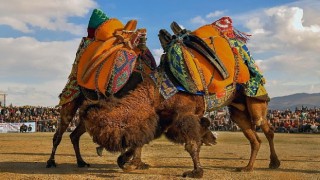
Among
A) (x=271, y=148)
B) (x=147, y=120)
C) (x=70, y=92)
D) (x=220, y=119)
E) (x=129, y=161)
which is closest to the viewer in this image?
(x=147, y=120)

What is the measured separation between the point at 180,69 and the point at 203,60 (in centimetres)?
68

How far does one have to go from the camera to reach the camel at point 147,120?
6.85 m

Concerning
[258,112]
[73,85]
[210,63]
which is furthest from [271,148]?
[73,85]

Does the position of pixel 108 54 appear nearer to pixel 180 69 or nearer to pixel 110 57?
pixel 110 57

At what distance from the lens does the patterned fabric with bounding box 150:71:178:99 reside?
791cm

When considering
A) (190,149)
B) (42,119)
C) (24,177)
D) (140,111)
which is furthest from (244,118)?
(42,119)

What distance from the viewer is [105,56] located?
26.5 ft

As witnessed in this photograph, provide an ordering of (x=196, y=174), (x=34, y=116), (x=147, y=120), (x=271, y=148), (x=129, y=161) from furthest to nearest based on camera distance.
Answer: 1. (x=34, y=116)
2. (x=271, y=148)
3. (x=129, y=161)
4. (x=196, y=174)
5. (x=147, y=120)

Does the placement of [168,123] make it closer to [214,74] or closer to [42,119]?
[214,74]

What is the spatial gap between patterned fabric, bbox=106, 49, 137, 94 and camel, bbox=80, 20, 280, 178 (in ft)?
1.06

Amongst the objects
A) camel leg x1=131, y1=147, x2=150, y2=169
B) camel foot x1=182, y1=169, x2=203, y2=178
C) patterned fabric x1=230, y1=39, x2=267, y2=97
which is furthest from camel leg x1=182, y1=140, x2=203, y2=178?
patterned fabric x1=230, y1=39, x2=267, y2=97

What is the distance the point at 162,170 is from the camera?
8.90 m

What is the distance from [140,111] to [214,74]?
196 centimetres

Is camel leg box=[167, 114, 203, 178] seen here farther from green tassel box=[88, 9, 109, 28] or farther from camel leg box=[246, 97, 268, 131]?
green tassel box=[88, 9, 109, 28]
